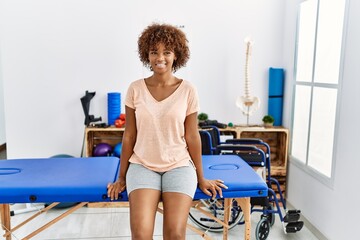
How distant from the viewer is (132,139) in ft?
6.24

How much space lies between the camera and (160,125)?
1.82 meters

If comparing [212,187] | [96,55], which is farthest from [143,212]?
[96,55]

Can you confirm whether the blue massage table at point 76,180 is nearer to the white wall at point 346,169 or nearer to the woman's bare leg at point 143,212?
the woman's bare leg at point 143,212

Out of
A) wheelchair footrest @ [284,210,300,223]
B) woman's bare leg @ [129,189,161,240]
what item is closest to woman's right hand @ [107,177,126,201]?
woman's bare leg @ [129,189,161,240]

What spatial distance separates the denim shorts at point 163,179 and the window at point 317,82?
131 cm

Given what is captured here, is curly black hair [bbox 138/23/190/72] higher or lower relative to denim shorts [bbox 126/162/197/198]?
higher

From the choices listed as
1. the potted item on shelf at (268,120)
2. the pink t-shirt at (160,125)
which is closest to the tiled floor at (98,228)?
the potted item on shelf at (268,120)

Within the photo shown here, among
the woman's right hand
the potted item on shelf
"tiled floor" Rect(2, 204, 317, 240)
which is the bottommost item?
"tiled floor" Rect(2, 204, 317, 240)

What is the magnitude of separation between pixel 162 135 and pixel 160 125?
0.05 meters

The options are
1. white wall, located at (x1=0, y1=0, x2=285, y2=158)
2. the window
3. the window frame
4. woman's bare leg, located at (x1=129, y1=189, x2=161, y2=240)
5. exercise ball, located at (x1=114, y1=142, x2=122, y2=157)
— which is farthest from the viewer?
white wall, located at (x1=0, y1=0, x2=285, y2=158)

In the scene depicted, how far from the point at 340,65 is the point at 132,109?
1.50m

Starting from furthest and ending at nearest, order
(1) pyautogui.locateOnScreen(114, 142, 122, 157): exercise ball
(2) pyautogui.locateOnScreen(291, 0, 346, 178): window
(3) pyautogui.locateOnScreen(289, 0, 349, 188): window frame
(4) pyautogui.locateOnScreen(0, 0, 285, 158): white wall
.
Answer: (4) pyautogui.locateOnScreen(0, 0, 285, 158): white wall → (1) pyautogui.locateOnScreen(114, 142, 122, 157): exercise ball → (2) pyautogui.locateOnScreen(291, 0, 346, 178): window → (3) pyautogui.locateOnScreen(289, 0, 349, 188): window frame

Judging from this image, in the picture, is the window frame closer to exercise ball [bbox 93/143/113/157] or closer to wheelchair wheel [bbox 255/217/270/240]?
wheelchair wheel [bbox 255/217/270/240]

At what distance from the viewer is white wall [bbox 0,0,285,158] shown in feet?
11.1
